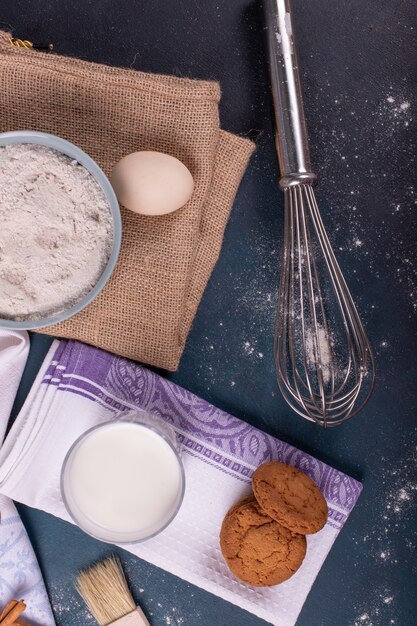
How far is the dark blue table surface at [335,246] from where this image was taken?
85 cm

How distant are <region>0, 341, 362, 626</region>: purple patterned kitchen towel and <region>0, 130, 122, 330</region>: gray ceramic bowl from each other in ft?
0.51

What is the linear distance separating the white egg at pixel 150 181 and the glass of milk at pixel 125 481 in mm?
258

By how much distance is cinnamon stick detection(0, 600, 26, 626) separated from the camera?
81 cm

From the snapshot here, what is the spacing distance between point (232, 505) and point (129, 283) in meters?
0.31

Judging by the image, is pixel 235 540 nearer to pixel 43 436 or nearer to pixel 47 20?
pixel 43 436

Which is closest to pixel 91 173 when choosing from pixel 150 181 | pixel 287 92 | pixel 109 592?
pixel 150 181

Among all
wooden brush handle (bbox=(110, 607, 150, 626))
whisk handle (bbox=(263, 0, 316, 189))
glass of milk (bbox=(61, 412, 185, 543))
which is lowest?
wooden brush handle (bbox=(110, 607, 150, 626))

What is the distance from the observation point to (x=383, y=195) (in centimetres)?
88

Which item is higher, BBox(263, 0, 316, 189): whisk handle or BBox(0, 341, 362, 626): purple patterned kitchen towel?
BBox(263, 0, 316, 189): whisk handle

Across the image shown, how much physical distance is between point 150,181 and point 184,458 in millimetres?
359

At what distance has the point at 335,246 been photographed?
2.87ft

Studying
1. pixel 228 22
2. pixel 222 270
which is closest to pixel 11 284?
pixel 222 270

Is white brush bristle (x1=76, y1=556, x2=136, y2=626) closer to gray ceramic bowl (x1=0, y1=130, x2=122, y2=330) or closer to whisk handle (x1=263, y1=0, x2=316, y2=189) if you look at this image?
gray ceramic bowl (x1=0, y1=130, x2=122, y2=330)

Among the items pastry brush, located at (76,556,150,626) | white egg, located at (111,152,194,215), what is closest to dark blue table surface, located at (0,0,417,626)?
pastry brush, located at (76,556,150,626)
